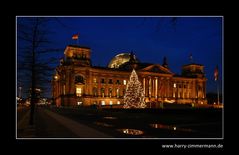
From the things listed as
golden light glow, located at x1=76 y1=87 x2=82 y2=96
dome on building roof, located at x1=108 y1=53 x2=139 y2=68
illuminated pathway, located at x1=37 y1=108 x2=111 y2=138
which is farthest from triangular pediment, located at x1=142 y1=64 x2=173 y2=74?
illuminated pathway, located at x1=37 y1=108 x2=111 y2=138

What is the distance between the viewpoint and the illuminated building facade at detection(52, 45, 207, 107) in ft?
390

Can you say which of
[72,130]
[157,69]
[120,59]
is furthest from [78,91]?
[72,130]

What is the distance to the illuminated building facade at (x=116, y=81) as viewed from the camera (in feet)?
390

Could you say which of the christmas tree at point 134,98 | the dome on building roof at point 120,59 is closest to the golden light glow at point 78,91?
the dome on building roof at point 120,59

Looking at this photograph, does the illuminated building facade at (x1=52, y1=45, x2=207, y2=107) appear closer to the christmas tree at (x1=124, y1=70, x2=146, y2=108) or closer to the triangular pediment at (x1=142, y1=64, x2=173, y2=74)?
the triangular pediment at (x1=142, y1=64, x2=173, y2=74)

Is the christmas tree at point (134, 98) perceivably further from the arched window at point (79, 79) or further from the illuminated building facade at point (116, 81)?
the arched window at point (79, 79)

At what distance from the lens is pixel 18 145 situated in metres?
13.3

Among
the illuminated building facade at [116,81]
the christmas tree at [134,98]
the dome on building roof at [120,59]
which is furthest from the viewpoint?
the dome on building roof at [120,59]

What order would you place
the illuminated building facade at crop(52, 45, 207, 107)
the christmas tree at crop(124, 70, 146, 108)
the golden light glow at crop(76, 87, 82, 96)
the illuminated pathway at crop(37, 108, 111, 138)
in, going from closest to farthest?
the illuminated pathway at crop(37, 108, 111, 138) → the christmas tree at crop(124, 70, 146, 108) → the illuminated building facade at crop(52, 45, 207, 107) → the golden light glow at crop(76, 87, 82, 96)

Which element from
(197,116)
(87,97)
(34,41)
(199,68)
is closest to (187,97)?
(199,68)

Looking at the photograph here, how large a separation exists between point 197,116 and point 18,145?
86.1ft

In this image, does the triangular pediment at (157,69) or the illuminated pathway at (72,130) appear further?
the triangular pediment at (157,69)

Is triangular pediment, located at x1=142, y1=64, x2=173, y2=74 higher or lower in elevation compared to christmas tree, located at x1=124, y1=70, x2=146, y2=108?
higher
